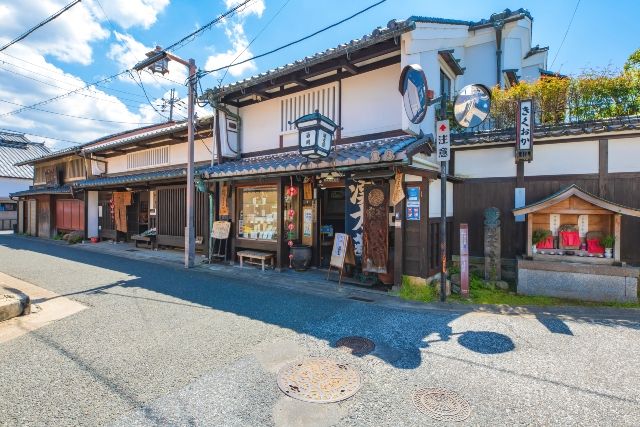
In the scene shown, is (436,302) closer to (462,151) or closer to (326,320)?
(326,320)

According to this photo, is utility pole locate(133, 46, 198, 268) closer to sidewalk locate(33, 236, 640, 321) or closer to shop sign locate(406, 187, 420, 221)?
sidewalk locate(33, 236, 640, 321)

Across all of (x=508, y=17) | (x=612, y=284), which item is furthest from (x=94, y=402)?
(x=508, y=17)

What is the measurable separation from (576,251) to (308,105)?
28.3 feet

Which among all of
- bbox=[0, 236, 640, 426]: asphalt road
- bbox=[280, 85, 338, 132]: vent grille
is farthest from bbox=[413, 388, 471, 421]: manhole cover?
bbox=[280, 85, 338, 132]: vent grille

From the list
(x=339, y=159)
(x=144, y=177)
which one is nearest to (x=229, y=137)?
(x=144, y=177)

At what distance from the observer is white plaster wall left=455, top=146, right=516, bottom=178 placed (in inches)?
349

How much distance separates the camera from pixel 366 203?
8453mm

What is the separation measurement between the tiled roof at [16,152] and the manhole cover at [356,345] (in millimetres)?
44101

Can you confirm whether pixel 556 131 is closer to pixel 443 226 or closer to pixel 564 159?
pixel 564 159

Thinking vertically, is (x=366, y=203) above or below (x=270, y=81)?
below

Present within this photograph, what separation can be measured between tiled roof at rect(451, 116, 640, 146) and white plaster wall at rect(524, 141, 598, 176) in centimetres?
A: 33

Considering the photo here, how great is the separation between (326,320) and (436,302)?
283 centimetres

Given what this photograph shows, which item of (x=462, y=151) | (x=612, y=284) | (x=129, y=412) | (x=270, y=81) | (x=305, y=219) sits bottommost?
(x=129, y=412)

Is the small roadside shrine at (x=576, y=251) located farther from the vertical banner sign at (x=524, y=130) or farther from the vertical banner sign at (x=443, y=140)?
the vertical banner sign at (x=443, y=140)
